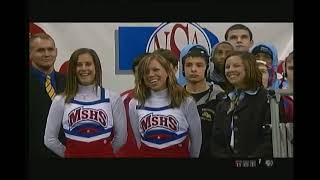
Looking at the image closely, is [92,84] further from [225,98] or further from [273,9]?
[273,9]

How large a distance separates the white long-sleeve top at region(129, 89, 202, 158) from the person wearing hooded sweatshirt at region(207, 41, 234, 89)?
13.1 inches

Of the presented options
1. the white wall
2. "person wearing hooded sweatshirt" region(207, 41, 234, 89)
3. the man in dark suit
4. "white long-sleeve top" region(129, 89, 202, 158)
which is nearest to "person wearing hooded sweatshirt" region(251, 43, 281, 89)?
the white wall

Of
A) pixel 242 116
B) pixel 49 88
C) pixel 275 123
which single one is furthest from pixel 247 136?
pixel 49 88

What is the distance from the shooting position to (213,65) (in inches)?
229

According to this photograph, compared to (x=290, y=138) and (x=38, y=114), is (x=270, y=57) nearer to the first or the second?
(x=290, y=138)

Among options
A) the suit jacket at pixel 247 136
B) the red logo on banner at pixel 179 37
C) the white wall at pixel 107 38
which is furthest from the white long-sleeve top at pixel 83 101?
the suit jacket at pixel 247 136

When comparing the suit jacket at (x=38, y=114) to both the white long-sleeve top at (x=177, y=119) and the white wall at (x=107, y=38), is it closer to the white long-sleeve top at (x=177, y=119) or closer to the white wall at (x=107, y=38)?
the white wall at (x=107, y=38)

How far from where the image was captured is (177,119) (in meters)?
5.79

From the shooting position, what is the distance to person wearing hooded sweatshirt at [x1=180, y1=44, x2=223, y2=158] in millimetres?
5793

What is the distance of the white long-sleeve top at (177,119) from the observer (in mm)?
5789

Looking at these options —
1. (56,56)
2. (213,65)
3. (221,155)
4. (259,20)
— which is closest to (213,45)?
(213,65)

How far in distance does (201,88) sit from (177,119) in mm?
419

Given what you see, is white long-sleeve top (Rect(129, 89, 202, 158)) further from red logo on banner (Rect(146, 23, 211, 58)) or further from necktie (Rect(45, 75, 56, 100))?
necktie (Rect(45, 75, 56, 100))

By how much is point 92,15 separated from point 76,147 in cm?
143
